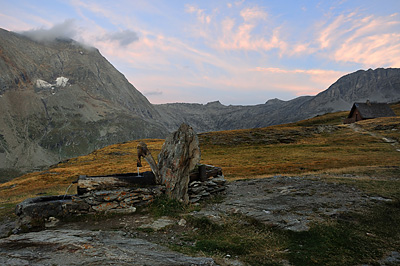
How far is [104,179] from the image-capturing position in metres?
14.0

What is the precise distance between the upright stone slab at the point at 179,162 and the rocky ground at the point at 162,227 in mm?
2084

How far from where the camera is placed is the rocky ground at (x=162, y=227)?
6.65 m

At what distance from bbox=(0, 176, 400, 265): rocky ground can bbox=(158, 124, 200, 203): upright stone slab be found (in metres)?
2.08

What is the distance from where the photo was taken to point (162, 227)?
11430 millimetres

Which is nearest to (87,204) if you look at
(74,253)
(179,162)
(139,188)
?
(139,188)

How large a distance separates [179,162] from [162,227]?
14.8 ft

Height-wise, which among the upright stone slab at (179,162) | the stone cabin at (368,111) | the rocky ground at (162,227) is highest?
the stone cabin at (368,111)

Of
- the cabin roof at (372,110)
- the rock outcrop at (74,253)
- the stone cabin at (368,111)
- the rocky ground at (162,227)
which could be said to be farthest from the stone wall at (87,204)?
the cabin roof at (372,110)

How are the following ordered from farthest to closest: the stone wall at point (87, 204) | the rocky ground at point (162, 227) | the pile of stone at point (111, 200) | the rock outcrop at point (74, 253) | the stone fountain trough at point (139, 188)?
the pile of stone at point (111, 200) → the stone fountain trough at point (139, 188) → the stone wall at point (87, 204) → the rocky ground at point (162, 227) → the rock outcrop at point (74, 253)

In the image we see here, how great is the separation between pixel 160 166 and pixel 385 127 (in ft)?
241

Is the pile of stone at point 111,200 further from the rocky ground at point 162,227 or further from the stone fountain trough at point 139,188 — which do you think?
the rocky ground at point 162,227

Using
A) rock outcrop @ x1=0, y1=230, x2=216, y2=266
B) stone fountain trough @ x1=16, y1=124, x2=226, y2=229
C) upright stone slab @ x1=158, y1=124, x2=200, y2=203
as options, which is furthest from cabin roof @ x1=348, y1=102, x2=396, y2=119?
rock outcrop @ x1=0, y1=230, x2=216, y2=266

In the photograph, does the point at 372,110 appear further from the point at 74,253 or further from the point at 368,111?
the point at 74,253

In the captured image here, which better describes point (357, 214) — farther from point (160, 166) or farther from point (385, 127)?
point (385, 127)
